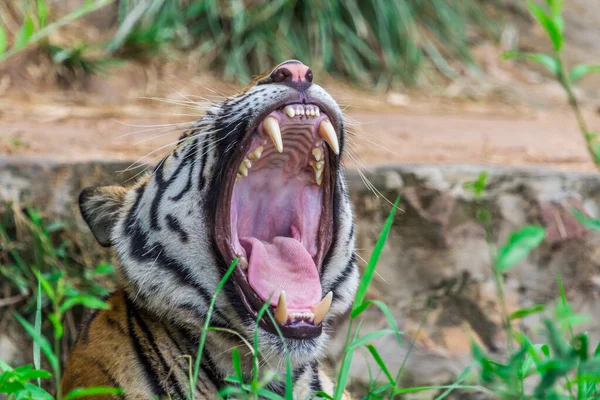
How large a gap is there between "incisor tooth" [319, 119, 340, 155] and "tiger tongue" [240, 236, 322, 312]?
343mm

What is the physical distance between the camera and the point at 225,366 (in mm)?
2344

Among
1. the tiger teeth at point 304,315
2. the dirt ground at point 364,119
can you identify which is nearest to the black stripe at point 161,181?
the dirt ground at point 364,119

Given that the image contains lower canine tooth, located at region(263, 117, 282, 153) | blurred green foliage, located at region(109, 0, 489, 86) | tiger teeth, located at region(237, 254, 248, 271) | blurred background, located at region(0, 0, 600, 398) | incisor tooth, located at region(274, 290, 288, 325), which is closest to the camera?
incisor tooth, located at region(274, 290, 288, 325)

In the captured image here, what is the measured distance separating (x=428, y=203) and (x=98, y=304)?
2074 millimetres

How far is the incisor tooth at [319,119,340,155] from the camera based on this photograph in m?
2.35

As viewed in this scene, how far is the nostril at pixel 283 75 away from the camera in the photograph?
2.33 metres

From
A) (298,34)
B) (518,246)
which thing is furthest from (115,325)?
(298,34)

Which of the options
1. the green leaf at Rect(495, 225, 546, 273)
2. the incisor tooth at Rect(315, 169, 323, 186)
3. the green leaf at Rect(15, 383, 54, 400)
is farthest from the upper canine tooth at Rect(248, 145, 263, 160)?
the green leaf at Rect(495, 225, 546, 273)

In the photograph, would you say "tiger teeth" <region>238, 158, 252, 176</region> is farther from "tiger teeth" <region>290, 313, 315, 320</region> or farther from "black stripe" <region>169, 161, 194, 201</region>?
"tiger teeth" <region>290, 313, 315, 320</region>

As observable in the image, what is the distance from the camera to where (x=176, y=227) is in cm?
242

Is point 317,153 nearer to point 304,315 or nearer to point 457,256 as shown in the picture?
point 304,315

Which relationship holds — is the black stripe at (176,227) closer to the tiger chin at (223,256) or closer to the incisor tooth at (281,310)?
the tiger chin at (223,256)

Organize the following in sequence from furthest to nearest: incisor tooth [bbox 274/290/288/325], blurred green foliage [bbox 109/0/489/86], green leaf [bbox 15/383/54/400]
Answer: blurred green foliage [bbox 109/0/489/86] → incisor tooth [bbox 274/290/288/325] → green leaf [bbox 15/383/54/400]

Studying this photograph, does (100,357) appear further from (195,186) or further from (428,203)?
(428,203)
